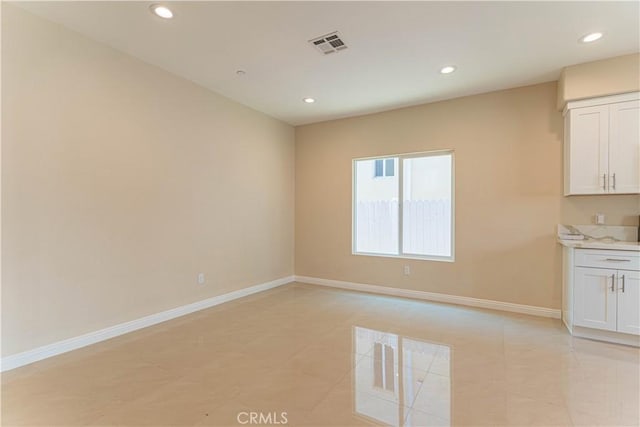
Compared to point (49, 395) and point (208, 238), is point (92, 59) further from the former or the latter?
point (49, 395)

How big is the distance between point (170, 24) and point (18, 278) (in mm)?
2474

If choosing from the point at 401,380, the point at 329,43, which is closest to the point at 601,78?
the point at 329,43

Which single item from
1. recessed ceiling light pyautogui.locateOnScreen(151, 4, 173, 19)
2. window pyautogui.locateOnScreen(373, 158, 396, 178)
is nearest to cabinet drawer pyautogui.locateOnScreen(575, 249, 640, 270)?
window pyautogui.locateOnScreen(373, 158, 396, 178)

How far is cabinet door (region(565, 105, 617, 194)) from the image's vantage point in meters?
3.16

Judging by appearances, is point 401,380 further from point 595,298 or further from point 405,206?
point 405,206

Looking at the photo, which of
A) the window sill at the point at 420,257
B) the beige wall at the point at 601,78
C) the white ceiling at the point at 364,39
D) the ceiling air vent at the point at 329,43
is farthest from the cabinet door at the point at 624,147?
the ceiling air vent at the point at 329,43

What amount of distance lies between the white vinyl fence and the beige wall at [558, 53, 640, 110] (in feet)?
6.10

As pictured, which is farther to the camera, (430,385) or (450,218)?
(450,218)

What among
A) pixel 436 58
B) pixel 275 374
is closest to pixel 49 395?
pixel 275 374

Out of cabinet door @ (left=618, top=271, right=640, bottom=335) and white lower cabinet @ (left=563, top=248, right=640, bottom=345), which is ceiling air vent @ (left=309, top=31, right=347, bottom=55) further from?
cabinet door @ (left=618, top=271, right=640, bottom=335)

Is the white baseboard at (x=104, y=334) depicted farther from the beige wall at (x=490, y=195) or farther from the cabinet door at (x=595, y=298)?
the cabinet door at (x=595, y=298)

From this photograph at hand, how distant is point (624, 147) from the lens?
3.07 m

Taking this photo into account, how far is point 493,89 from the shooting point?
3.90 metres

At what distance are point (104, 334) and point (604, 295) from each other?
16.2 feet
